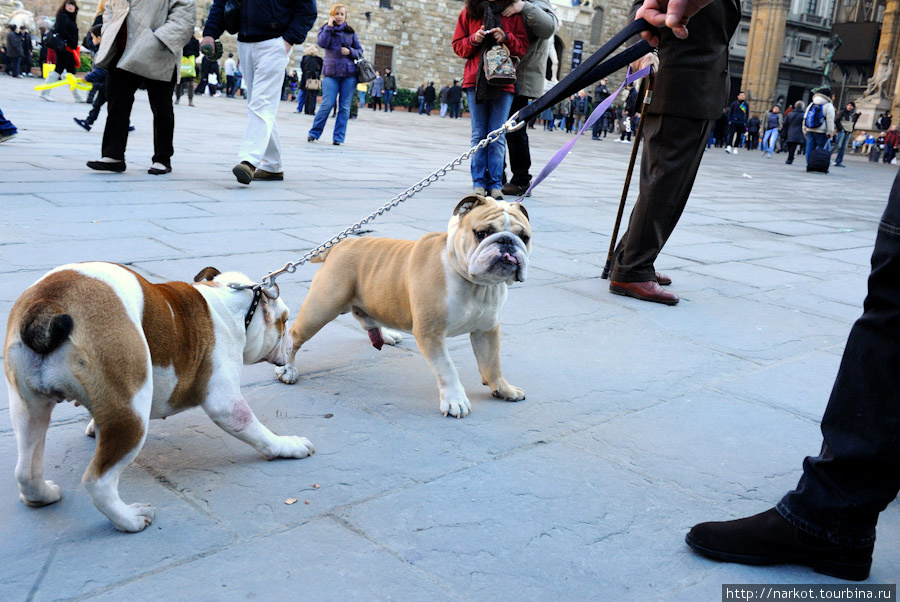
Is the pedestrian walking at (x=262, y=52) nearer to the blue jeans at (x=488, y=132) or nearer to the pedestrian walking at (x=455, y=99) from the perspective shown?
the blue jeans at (x=488, y=132)

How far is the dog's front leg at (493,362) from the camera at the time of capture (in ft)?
10.2

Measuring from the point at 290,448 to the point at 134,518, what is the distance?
22.0 inches

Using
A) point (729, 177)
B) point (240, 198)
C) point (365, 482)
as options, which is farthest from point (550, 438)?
point (729, 177)

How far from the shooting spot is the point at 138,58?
7008 millimetres

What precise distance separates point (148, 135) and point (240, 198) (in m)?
4.96

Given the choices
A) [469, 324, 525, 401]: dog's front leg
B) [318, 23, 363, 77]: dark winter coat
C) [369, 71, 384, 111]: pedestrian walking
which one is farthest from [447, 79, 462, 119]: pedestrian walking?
[469, 324, 525, 401]: dog's front leg

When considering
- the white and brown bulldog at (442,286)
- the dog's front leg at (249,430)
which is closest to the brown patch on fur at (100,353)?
the dog's front leg at (249,430)

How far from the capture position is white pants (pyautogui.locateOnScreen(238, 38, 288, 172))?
7.48 m

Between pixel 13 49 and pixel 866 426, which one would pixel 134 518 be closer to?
pixel 866 426

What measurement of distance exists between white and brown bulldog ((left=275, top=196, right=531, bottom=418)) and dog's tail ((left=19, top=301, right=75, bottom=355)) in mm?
1085

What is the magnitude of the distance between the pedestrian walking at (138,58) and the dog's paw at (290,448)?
5588mm

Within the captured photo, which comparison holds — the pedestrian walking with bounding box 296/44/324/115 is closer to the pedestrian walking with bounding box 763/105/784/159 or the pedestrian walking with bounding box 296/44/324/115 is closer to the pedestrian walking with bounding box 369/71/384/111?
the pedestrian walking with bounding box 369/71/384/111

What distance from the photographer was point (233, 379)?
91.8 inches

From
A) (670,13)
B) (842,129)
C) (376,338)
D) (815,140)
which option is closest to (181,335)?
(376,338)
